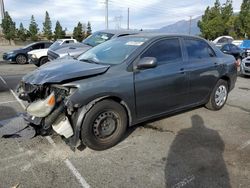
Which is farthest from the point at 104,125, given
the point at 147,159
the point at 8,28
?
the point at 8,28

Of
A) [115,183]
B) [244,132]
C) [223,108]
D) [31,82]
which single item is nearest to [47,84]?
[31,82]

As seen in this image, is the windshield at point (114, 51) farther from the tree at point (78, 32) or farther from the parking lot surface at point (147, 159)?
the tree at point (78, 32)

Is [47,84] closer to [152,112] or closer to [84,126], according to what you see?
[84,126]

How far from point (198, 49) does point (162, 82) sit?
1427mm

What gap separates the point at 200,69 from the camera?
5.12 m

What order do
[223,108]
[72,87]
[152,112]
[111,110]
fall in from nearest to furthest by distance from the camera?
[72,87]
[111,110]
[152,112]
[223,108]

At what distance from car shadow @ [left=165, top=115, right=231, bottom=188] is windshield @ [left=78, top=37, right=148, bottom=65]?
1662 mm

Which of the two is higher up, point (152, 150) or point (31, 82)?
point (31, 82)

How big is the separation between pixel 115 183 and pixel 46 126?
1301mm

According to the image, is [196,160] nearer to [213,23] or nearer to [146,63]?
[146,63]

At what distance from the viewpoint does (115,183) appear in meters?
3.12

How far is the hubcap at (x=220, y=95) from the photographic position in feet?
19.1

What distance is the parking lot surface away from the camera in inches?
125

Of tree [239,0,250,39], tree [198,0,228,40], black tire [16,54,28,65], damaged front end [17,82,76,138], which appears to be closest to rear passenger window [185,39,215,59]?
damaged front end [17,82,76,138]
